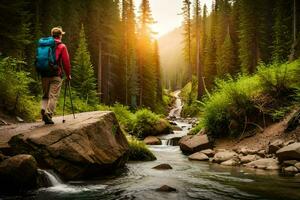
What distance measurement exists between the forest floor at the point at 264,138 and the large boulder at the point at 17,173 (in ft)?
28.0

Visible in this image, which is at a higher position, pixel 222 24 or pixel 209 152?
pixel 222 24

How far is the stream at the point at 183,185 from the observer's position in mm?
7085

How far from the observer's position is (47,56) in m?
8.27

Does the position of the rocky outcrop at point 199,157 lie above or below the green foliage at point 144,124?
below

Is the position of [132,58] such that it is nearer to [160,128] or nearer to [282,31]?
[282,31]

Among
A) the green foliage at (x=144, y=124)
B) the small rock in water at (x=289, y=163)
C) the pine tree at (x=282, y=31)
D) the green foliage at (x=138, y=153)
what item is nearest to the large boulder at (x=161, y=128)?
the green foliage at (x=144, y=124)

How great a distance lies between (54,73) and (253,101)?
924 cm

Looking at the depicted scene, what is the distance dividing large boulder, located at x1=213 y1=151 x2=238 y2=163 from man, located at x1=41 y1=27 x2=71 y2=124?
643 cm

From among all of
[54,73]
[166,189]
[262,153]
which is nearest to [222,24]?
[262,153]

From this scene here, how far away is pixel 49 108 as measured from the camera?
8797 millimetres

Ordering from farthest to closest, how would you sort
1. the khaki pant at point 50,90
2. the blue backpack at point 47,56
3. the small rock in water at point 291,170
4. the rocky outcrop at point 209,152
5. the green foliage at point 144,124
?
the green foliage at point 144,124
the rocky outcrop at point 209,152
the small rock in water at point 291,170
the khaki pant at point 50,90
the blue backpack at point 47,56

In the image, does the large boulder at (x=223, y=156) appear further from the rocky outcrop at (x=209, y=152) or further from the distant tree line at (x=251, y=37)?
the distant tree line at (x=251, y=37)

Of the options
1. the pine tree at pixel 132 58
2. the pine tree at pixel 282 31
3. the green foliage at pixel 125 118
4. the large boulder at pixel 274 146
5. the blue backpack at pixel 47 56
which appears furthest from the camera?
the pine tree at pixel 132 58

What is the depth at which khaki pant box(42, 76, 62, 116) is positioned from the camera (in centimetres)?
870
